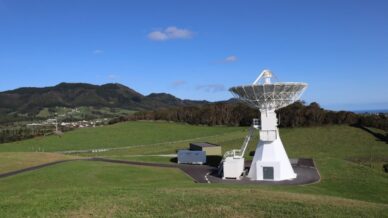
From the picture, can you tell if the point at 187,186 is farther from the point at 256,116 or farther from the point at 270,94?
the point at 256,116

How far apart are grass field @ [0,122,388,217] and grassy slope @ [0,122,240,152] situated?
25 centimetres

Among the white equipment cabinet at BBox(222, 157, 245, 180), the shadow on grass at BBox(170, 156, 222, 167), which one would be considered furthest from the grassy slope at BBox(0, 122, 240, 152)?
the white equipment cabinet at BBox(222, 157, 245, 180)

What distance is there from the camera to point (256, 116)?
115375mm

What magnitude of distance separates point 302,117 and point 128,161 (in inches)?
2061

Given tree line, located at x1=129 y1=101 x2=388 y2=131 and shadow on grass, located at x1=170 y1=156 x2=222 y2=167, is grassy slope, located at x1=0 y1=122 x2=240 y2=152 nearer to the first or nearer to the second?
tree line, located at x1=129 y1=101 x2=388 y2=131

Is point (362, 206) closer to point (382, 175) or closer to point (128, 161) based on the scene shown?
point (382, 175)

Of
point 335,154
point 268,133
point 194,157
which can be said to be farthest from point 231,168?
point 335,154

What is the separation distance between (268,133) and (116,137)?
67.6 meters

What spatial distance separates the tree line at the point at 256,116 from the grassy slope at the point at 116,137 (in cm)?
790

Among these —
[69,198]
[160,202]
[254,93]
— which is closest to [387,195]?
[254,93]

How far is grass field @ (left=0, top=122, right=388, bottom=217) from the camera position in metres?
19.5

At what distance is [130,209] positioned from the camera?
767 inches

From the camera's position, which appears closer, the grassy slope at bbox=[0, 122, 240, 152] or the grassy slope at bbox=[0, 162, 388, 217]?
the grassy slope at bbox=[0, 162, 388, 217]

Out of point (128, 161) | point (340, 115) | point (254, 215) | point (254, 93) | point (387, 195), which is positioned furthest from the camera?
point (340, 115)
